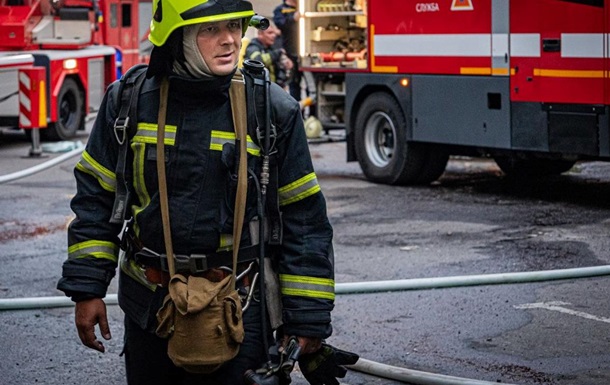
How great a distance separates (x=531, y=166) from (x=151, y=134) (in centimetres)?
1045

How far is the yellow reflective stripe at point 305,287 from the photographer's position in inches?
145

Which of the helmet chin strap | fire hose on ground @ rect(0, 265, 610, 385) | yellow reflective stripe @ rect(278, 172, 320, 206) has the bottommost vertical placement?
fire hose on ground @ rect(0, 265, 610, 385)

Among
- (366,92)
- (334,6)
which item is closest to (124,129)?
(366,92)

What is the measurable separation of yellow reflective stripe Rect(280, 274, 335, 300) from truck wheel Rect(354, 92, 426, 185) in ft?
31.3

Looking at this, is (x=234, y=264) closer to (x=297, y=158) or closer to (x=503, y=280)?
(x=297, y=158)

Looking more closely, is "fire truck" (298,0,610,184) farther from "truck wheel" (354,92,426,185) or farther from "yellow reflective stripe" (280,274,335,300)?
"yellow reflective stripe" (280,274,335,300)

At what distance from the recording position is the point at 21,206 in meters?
12.1

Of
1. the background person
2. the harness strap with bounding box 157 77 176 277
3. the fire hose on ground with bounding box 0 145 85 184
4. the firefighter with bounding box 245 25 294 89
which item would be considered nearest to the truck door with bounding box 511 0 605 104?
the fire hose on ground with bounding box 0 145 85 184

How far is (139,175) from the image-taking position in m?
3.70

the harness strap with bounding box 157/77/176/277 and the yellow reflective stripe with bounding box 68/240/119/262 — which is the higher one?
the harness strap with bounding box 157/77/176/277

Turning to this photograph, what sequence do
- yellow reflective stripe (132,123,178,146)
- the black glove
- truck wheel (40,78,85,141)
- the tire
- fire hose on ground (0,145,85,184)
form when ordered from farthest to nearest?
truck wheel (40,78,85,141)
the tire
fire hose on ground (0,145,85,184)
the black glove
yellow reflective stripe (132,123,178,146)

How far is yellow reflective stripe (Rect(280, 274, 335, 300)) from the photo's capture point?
12.1ft

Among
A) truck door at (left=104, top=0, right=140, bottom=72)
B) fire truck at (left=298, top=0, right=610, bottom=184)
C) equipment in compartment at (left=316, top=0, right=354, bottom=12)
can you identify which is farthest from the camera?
truck door at (left=104, top=0, right=140, bottom=72)

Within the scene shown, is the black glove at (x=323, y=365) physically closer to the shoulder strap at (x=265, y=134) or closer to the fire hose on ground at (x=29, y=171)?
the shoulder strap at (x=265, y=134)
